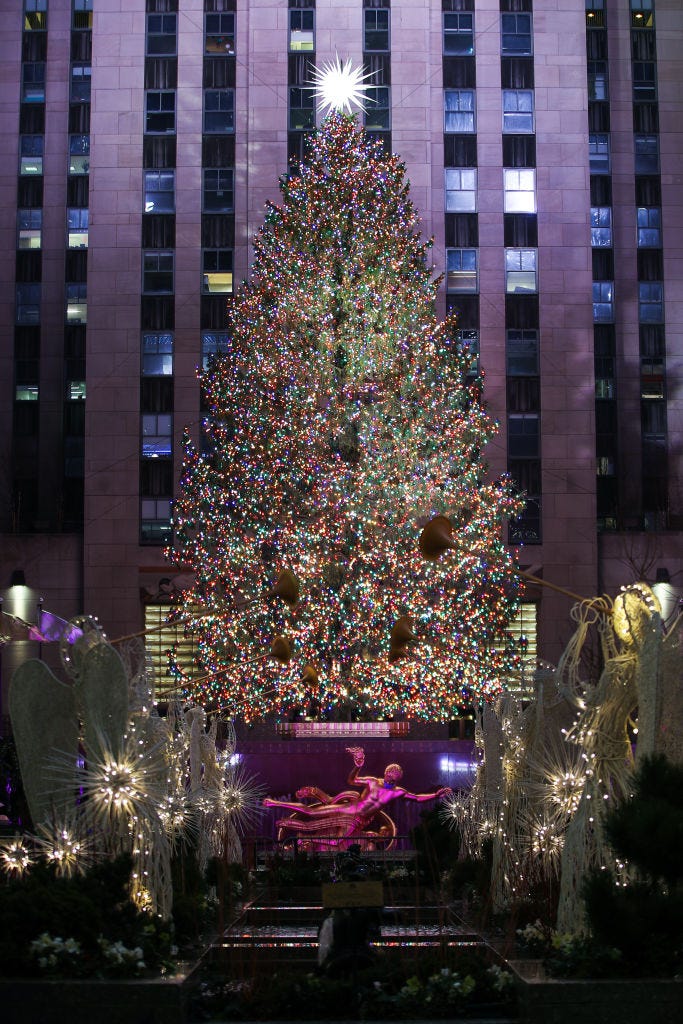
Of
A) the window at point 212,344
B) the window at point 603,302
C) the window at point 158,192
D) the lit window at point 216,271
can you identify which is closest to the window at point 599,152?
the window at point 603,302

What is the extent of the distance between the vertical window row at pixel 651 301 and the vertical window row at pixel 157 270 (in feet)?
55.1

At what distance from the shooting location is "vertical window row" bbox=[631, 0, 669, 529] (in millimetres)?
53375

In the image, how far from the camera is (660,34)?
54.9m

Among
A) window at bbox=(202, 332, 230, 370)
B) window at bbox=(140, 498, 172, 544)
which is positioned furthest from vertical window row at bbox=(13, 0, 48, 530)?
window at bbox=(202, 332, 230, 370)

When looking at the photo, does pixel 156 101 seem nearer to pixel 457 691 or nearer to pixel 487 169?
pixel 487 169

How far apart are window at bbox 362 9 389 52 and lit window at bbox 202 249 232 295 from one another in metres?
9.01

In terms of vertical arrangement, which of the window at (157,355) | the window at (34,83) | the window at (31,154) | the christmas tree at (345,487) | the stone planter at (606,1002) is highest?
the window at (34,83)

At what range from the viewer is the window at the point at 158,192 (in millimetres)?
52500

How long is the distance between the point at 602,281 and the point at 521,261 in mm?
3784

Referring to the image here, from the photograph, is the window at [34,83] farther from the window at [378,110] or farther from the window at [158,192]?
the window at [378,110]

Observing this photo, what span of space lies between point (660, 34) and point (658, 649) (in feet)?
151

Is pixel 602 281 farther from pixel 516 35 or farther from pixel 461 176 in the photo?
pixel 516 35

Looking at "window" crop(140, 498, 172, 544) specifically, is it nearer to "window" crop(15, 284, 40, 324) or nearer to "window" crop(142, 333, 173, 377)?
"window" crop(142, 333, 173, 377)

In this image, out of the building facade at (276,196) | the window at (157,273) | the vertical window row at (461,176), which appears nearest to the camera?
the building facade at (276,196)
